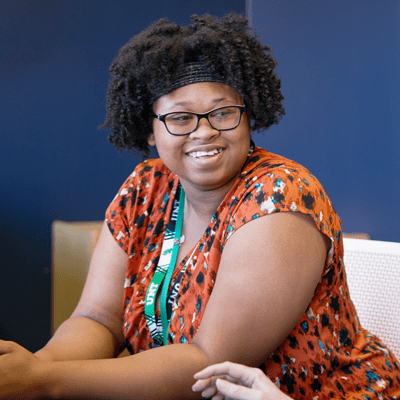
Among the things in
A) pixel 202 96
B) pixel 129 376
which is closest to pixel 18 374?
pixel 129 376

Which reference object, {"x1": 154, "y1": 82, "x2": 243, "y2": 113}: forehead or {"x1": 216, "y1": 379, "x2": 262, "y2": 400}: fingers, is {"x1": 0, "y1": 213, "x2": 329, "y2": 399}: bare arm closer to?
{"x1": 216, "y1": 379, "x2": 262, "y2": 400}: fingers

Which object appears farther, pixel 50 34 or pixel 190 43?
pixel 50 34

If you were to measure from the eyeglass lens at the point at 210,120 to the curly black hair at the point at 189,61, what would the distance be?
2.7 inches

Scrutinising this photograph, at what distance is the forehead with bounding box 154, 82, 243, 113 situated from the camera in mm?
1243

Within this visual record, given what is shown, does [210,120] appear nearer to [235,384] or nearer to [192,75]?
[192,75]

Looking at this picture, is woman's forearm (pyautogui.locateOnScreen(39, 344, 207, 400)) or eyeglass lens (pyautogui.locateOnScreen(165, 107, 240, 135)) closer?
woman's forearm (pyautogui.locateOnScreen(39, 344, 207, 400))

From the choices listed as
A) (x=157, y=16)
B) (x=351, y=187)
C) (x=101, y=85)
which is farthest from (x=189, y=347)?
(x=157, y=16)

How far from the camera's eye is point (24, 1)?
9.13ft

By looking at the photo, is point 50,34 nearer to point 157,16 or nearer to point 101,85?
point 101,85

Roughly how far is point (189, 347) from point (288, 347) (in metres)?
0.26

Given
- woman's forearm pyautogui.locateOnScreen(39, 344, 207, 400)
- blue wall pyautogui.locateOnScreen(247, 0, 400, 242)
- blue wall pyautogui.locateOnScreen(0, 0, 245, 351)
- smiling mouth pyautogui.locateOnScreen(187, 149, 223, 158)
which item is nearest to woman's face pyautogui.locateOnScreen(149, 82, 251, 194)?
smiling mouth pyautogui.locateOnScreen(187, 149, 223, 158)

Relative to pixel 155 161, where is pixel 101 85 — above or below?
above

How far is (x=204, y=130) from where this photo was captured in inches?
48.7

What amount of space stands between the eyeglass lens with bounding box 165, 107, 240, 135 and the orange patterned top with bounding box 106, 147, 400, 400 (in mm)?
125
